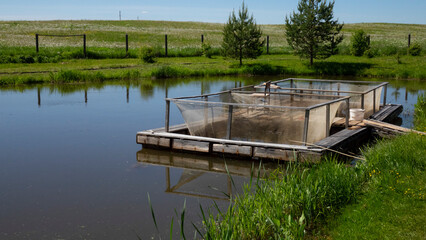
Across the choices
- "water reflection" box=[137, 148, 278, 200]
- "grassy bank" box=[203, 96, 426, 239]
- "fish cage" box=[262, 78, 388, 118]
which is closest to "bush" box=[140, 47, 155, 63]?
"fish cage" box=[262, 78, 388, 118]

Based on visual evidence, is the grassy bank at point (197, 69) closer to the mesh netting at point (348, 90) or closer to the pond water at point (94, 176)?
the pond water at point (94, 176)

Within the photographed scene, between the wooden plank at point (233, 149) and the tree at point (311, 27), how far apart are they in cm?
2368

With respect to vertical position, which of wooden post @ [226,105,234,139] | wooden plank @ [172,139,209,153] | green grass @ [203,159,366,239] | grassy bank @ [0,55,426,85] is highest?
grassy bank @ [0,55,426,85]

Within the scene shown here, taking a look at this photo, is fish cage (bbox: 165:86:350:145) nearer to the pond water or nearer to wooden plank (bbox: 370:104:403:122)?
the pond water

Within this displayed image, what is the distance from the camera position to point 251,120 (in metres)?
11.3

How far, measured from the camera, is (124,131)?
46.2 ft

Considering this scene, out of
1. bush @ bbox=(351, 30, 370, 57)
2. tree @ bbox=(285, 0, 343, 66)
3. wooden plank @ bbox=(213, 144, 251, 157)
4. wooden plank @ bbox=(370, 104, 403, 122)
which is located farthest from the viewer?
bush @ bbox=(351, 30, 370, 57)

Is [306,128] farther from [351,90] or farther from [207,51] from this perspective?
[207,51]

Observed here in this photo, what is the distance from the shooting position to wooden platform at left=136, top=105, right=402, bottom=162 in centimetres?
1045

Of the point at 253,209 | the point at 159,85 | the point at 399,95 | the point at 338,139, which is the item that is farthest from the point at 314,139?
the point at 159,85

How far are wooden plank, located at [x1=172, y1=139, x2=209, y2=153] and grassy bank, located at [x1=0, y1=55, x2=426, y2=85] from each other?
15.5 meters

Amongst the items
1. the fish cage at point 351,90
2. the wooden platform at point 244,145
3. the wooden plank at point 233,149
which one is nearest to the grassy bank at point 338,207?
the wooden platform at point 244,145

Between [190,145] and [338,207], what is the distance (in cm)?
521

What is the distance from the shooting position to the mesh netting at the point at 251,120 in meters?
10.9
